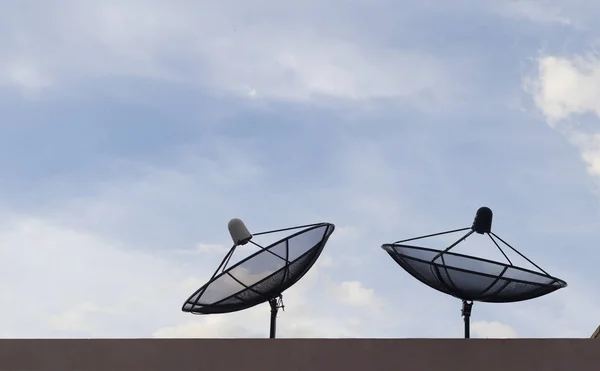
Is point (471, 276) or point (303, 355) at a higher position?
point (471, 276)

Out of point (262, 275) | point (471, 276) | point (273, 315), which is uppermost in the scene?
point (262, 275)

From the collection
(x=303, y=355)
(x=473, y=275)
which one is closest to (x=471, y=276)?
(x=473, y=275)

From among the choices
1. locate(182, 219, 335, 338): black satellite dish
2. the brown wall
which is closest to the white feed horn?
locate(182, 219, 335, 338): black satellite dish

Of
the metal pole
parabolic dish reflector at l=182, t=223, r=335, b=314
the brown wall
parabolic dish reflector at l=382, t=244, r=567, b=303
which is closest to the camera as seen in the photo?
the brown wall

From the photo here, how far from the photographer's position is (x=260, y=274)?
2011 cm

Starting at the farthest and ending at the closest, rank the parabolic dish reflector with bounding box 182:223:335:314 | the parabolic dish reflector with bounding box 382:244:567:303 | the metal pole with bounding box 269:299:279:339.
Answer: the metal pole with bounding box 269:299:279:339
the parabolic dish reflector with bounding box 182:223:335:314
the parabolic dish reflector with bounding box 382:244:567:303

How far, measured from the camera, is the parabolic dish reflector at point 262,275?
766 inches

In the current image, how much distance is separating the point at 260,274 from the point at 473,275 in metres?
4.52

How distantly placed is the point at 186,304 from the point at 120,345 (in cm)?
195

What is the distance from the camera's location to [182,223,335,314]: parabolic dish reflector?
1945 centimetres

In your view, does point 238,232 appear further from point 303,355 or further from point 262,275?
point 303,355

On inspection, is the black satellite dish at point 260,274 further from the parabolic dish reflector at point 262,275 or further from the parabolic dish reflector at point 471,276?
the parabolic dish reflector at point 471,276

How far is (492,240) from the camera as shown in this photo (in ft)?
64.6

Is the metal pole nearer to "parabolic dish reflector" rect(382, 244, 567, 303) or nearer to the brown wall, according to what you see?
the brown wall
